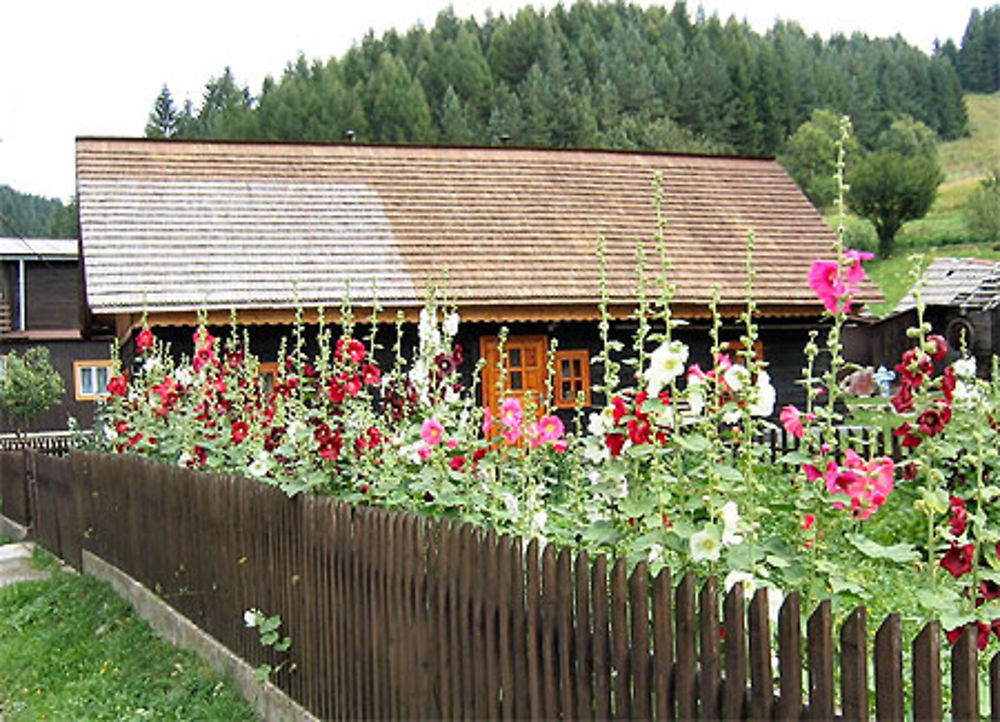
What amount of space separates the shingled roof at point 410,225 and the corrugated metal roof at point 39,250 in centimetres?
1727

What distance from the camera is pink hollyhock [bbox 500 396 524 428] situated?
494 cm

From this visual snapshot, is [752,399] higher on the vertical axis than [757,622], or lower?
higher

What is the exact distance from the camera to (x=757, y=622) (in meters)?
3.05

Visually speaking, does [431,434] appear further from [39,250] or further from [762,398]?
[39,250]

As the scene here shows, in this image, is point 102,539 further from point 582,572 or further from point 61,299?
point 61,299

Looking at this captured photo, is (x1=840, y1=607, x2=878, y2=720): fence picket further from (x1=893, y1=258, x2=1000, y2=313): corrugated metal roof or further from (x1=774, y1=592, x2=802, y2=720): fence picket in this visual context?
(x1=893, y1=258, x2=1000, y2=313): corrugated metal roof

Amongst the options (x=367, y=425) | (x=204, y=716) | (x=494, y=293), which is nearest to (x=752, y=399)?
(x=367, y=425)

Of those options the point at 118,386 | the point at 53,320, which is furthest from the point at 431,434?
the point at 53,320

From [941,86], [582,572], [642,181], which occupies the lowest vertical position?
[582,572]

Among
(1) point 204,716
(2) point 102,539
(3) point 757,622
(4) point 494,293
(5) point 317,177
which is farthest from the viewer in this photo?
(5) point 317,177

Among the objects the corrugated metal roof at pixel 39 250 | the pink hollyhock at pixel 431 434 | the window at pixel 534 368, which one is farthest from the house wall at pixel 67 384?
the pink hollyhock at pixel 431 434

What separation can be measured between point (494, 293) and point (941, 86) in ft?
314

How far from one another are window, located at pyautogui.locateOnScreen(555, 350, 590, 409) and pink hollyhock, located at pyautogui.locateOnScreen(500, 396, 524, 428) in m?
11.2

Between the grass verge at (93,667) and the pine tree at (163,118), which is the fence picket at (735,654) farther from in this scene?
the pine tree at (163,118)
